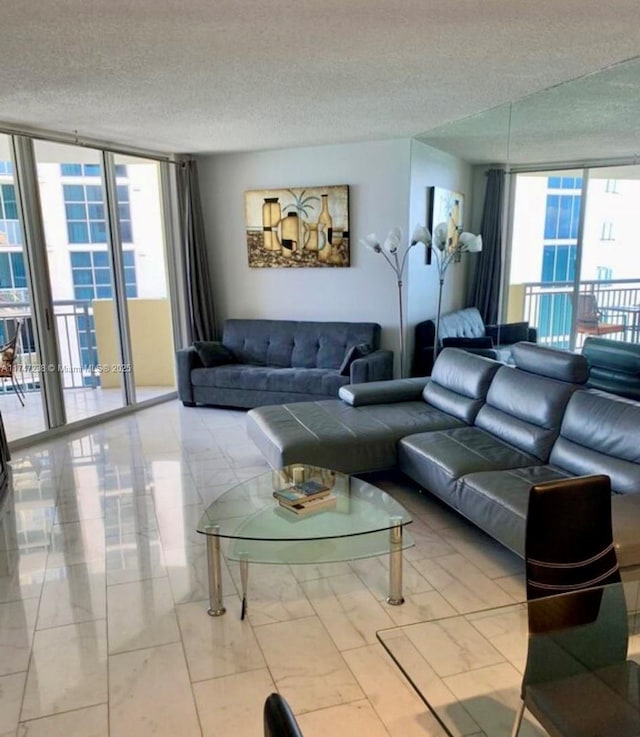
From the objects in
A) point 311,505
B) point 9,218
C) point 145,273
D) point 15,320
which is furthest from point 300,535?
point 145,273

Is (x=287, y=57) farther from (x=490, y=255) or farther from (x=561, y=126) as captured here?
(x=490, y=255)

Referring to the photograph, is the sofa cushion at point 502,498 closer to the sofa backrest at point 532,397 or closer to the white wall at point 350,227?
the sofa backrest at point 532,397

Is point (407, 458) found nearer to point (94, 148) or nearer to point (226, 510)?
point (226, 510)

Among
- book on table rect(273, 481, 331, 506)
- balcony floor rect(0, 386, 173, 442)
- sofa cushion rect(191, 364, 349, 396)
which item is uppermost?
book on table rect(273, 481, 331, 506)

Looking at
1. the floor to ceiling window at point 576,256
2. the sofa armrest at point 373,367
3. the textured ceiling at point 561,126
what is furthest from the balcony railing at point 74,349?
the floor to ceiling window at point 576,256

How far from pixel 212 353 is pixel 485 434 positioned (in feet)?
10.2

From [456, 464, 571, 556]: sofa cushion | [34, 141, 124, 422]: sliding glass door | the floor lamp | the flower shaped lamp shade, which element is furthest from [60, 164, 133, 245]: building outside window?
[456, 464, 571, 556]: sofa cushion

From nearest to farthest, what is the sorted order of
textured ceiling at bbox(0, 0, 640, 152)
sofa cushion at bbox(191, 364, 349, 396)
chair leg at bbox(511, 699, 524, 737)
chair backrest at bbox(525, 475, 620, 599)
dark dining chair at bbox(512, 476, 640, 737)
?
chair leg at bbox(511, 699, 524, 737) → dark dining chair at bbox(512, 476, 640, 737) → chair backrest at bbox(525, 475, 620, 599) → textured ceiling at bbox(0, 0, 640, 152) → sofa cushion at bbox(191, 364, 349, 396)

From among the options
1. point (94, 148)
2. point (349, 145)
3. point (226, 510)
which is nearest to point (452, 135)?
point (349, 145)

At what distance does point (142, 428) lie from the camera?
5.08 meters

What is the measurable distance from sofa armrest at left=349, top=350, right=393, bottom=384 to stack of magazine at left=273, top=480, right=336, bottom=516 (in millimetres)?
2255

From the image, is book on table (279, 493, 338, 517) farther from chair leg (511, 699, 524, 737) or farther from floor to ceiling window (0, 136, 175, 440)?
floor to ceiling window (0, 136, 175, 440)

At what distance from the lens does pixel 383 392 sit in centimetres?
423

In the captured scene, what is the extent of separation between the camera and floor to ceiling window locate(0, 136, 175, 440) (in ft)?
15.2
